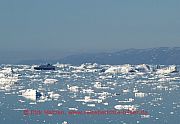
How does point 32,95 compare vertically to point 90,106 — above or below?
above

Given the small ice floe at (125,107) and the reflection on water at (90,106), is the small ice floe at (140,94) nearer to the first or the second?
the reflection on water at (90,106)

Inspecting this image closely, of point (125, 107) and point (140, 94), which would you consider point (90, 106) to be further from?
point (140, 94)

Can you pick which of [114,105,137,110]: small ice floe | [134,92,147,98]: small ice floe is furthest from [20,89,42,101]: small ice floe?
[114,105,137,110]: small ice floe

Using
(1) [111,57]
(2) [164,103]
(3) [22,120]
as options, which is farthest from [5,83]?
(1) [111,57]

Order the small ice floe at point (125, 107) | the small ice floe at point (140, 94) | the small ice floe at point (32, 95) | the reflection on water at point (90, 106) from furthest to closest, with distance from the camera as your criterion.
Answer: the small ice floe at point (140, 94)
the small ice floe at point (32, 95)
the small ice floe at point (125, 107)
the reflection on water at point (90, 106)

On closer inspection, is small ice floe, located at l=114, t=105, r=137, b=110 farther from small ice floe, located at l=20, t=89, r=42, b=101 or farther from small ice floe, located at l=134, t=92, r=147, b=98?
small ice floe, located at l=20, t=89, r=42, b=101

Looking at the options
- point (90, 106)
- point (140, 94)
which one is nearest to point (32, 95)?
point (90, 106)

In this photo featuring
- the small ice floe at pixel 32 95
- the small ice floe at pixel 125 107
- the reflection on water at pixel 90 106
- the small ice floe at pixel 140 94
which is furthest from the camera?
the small ice floe at pixel 140 94

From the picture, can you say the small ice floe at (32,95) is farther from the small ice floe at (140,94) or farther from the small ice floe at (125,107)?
the small ice floe at (125,107)

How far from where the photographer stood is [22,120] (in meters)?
15.1

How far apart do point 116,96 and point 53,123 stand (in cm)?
706

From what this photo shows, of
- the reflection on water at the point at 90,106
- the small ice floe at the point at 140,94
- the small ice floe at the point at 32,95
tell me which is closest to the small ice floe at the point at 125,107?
the reflection on water at the point at 90,106

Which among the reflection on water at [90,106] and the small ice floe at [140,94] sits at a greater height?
the small ice floe at [140,94]

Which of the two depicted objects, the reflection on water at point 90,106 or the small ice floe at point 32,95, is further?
the small ice floe at point 32,95
